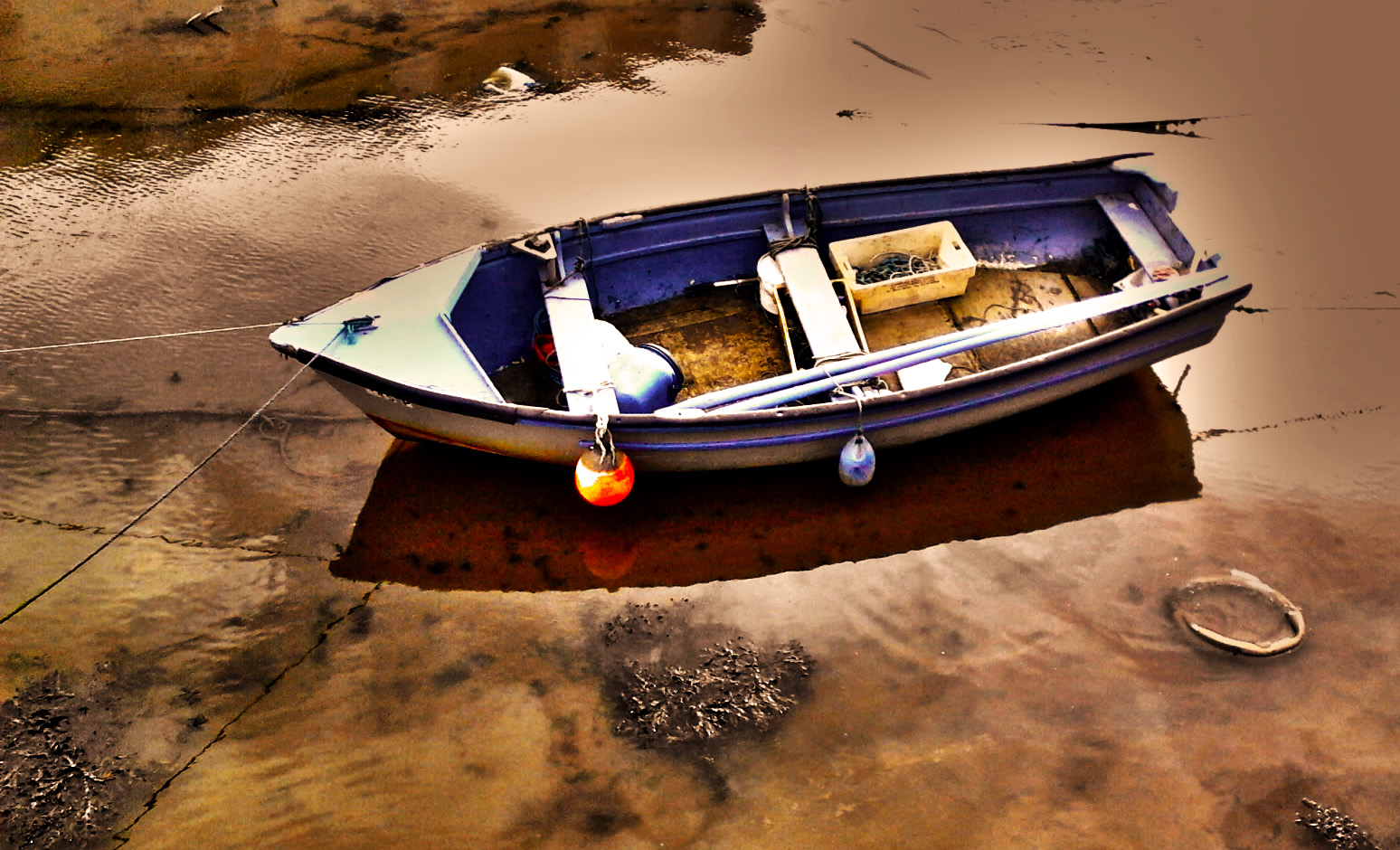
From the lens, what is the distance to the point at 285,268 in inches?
394

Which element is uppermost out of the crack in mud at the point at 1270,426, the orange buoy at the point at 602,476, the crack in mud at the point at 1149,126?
the crack in mud at the point at 1149,126

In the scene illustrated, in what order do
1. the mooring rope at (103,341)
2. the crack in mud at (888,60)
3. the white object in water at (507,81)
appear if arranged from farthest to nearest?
the crack in mud at (888,60) → the white object in water at (507,81) → the mooring rope at (103,341)

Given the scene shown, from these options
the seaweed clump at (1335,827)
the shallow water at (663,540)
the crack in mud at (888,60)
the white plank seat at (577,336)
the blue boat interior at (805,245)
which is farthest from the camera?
the crack in mud at (888,60)

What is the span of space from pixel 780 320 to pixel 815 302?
359 mm

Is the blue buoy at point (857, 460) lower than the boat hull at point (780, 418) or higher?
lower

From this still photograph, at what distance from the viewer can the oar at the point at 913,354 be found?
7387 mm

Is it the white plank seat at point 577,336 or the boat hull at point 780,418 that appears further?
the white plank seat at point 577,336

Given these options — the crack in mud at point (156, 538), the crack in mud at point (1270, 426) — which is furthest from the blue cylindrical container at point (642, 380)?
the crack in mud at point (1270, 426)

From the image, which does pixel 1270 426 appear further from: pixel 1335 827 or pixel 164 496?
pixel 164 496

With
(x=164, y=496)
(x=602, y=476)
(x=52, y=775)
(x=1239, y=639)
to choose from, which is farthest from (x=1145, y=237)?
(x=52, y=775)

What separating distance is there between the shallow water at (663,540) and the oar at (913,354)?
107 centimetres

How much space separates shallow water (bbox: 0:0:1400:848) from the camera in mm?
6250

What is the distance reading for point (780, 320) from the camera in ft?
27.2

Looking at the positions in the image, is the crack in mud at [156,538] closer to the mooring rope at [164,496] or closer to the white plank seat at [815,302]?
the mooring rope at [164,496]
